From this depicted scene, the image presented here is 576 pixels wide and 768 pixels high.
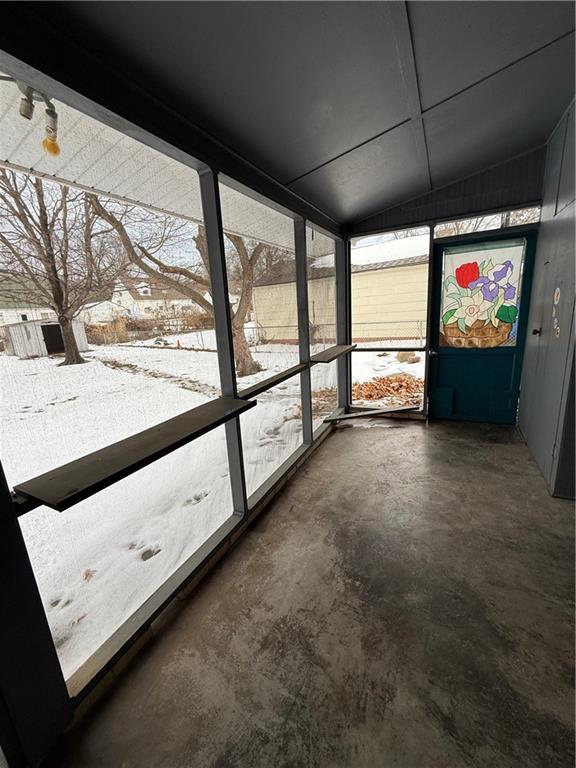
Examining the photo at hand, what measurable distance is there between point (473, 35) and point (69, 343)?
87.4 inches

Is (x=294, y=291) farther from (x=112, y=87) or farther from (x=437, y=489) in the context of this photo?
(x=437, y=489)

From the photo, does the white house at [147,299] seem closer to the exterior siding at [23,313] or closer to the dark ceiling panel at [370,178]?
the exterior siding at [23,313]

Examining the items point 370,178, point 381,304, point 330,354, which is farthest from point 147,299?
point 381,304

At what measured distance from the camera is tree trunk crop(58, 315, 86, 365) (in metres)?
1.20

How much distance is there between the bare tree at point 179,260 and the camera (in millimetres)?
1426

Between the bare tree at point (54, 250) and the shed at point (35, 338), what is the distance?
0.09 ft

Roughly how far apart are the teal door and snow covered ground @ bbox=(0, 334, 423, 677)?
8.87 feet

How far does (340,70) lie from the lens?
141 centimetres

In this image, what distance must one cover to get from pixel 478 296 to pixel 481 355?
2.13ft

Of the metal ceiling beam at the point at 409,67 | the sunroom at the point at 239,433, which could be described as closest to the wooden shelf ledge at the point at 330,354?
the sunroom at the point at 239,433

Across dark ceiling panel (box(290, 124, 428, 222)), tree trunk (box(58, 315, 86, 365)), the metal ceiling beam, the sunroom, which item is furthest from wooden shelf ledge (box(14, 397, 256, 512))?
dark ceiling panel (box(290, 124, 428, 222))

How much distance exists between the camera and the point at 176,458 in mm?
1782

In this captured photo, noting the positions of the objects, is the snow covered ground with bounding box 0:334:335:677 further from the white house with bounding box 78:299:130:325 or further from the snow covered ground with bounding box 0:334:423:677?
the white house with bounding box 78:299:130:325

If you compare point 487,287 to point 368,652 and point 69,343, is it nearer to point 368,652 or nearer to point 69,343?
point 368,652
